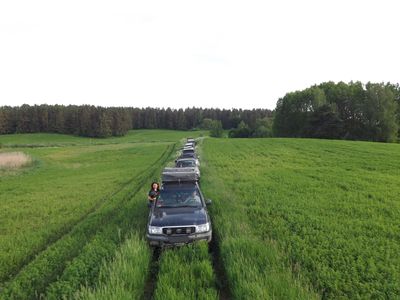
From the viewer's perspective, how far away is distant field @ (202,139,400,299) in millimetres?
5898

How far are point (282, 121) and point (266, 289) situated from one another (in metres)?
83.1

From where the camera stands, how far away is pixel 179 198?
10234 mm

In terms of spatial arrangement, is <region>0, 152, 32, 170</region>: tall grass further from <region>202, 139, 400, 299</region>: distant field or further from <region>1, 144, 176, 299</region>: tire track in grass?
<region>1, 144, 176, 299</region>: tire track in grass

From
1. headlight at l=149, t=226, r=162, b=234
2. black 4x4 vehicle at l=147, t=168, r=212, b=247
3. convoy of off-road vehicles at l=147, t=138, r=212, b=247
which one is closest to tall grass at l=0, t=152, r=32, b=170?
convoy of off-road vehicles at l=147, t=138, r=212, b=247

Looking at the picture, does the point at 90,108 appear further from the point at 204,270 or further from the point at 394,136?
the point at 204,270

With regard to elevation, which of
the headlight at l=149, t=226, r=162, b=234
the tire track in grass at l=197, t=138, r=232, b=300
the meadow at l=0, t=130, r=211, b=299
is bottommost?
the meadow at l=0, t=130, r=211, b=299

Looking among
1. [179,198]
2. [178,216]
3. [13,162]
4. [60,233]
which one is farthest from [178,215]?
[13,162]

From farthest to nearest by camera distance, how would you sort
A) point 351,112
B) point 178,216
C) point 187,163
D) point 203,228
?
point 351,112 < point 187,163 < point 178,216 < point 203,228

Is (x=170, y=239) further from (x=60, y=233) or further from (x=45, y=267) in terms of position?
(x=60, y=233)

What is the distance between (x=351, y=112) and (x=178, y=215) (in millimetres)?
68049

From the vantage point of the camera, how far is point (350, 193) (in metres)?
13.9

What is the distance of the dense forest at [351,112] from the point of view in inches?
2373

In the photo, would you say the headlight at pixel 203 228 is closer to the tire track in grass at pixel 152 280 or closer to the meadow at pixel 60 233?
the tire track in grass at pixel 152 280

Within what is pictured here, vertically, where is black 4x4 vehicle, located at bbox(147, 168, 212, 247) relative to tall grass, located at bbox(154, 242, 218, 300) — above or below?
A: above
